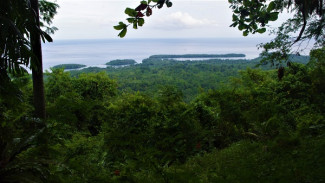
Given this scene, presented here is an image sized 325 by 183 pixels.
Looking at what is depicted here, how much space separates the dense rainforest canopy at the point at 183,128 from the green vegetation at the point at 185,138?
0.02 m

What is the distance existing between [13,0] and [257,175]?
4.60m

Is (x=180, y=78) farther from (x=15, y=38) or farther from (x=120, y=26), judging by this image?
(x=120, y=26)

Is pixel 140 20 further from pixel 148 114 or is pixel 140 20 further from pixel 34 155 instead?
pixel 148 114

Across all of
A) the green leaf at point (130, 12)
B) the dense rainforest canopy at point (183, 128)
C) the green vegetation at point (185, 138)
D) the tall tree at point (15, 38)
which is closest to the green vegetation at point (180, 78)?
the green vegetation at point (185, 138)

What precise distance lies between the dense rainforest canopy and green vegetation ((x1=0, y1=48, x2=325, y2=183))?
0.02 m

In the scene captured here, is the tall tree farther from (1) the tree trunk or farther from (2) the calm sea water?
(2) the calm sea water

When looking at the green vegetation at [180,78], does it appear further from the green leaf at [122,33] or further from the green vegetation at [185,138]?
the green leaf at [122,33]

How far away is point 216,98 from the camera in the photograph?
9.86 metres

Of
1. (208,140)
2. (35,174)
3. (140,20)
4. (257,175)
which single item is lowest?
(208,140)

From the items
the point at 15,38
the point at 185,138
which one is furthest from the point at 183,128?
the point at 15,38

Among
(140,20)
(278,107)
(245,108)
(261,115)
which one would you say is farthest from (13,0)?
(245,108)

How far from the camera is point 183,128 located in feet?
24.1

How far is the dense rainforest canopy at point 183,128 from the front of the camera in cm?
319

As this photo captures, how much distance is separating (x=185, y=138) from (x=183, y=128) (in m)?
0.35
